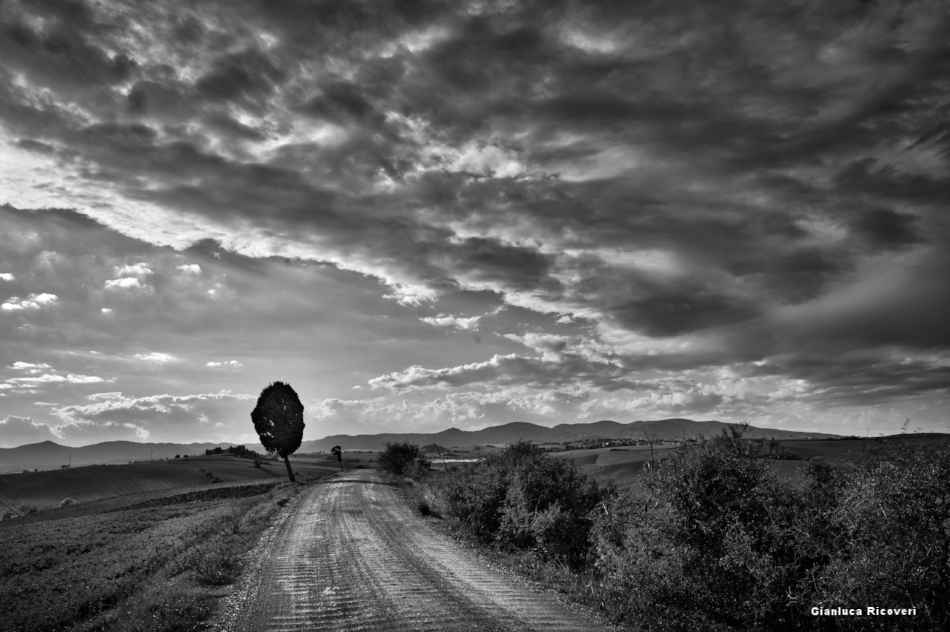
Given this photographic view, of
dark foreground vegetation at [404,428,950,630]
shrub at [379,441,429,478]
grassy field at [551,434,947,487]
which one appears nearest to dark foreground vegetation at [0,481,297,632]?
dark foreground vegetation at [404,428,950,630]

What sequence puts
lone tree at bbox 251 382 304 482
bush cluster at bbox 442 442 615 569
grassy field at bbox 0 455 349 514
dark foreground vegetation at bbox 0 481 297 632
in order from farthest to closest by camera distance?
lone tree at bbox 251 382 304 482 → grassy field at bbox 0 455 349 514 → bush cluster at bbox 442 442 615 569 → dark foreground vegetation at bbox 0 481 297 632

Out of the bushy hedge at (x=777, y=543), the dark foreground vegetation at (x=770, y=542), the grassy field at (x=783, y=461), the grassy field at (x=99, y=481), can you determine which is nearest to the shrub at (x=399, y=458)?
the grassy field at (x=783, y=461)

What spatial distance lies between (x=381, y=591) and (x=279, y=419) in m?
66.7

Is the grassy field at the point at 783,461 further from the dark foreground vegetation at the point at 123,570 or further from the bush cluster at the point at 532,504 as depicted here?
the dark foreground vegetation at the point at 123,570

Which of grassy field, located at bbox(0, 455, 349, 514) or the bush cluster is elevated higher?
the bush cluster

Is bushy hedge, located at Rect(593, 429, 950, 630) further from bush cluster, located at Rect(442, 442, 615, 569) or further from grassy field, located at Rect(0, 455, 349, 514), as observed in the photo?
grassy field, located at Rect(0, 455, 349, 514)

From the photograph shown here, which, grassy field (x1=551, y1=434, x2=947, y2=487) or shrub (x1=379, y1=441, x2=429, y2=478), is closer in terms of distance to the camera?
grassy field (x1=551, y1=434, x2=947, y2=487)

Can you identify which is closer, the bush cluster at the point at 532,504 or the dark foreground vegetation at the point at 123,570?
the dark foreground vegetation at the point at 123,570

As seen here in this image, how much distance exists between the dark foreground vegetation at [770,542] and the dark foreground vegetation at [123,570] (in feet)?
34.5

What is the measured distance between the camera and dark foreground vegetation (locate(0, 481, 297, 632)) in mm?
13625

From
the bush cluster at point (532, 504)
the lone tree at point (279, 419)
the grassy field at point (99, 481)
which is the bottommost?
the grassy field at point (99, 481)

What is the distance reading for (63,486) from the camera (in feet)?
246

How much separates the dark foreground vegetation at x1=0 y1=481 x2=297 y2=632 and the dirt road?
4.09 ft

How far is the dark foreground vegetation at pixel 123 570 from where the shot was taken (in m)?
13.6
